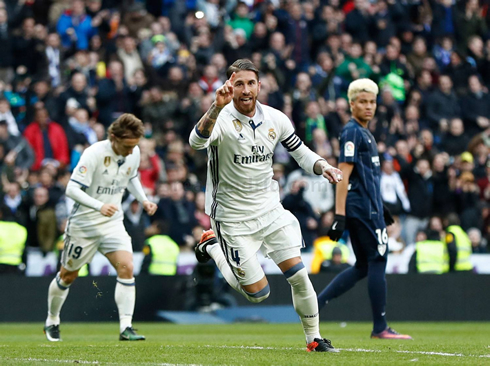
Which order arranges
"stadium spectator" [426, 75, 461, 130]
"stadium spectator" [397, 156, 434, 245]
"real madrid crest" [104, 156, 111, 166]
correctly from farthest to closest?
"stadium spectator" [426, 75, 461, 130] → "stadium spectator" [397, 156, 434, 245] → "real madrid crest" [104, 156, 111, 166]

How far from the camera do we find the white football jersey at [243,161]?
7.54 metres

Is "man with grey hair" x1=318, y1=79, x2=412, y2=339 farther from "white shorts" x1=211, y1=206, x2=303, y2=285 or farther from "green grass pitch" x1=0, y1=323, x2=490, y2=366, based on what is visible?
"white shorts" x1=211, y1=206, x2=303, y2=285

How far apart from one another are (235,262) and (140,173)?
8.97 meters

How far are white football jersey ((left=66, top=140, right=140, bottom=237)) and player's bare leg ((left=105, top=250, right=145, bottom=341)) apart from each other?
327 mm

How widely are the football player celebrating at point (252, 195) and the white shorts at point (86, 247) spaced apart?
2.60 meters

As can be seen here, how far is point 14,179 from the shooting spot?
1577cm

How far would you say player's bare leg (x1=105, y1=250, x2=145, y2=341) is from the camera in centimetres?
997

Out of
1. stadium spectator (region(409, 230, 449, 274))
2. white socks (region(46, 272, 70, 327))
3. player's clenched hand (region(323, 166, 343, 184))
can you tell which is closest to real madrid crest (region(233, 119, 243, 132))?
player's clenched hand (region(323, 166, 343, 184))

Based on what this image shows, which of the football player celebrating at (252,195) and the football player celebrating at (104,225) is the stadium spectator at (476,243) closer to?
the football player celebrating at (104,225)

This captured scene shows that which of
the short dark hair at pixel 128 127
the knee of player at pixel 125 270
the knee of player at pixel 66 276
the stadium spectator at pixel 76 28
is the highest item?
the stadium spectator at pixel 76 28

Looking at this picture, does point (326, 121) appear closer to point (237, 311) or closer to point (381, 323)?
point (237, 311)

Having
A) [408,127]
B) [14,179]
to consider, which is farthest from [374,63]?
[14,179]

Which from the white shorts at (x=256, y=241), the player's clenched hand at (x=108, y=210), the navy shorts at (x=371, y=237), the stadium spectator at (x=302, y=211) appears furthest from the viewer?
the stadium spectator at (x=302, y=211)

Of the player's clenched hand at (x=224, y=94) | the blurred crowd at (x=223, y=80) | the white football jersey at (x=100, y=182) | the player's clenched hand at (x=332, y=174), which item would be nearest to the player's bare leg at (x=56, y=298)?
the white football jersey at (x=100, y=182)
